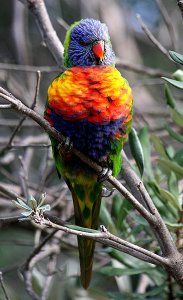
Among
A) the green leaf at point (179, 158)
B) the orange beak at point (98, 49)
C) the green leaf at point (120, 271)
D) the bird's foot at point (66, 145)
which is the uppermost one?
the orange beak at point (98, 49)

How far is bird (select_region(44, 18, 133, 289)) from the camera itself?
7.29 feet

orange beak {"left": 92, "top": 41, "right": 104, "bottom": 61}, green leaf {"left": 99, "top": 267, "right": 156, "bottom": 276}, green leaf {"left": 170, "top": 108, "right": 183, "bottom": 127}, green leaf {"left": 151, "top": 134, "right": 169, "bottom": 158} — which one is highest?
orange beak {"left": 92, "top": 41, "right": 104, "bottom": 61}

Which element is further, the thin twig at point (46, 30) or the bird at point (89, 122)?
the thin twig at point (46, 30)

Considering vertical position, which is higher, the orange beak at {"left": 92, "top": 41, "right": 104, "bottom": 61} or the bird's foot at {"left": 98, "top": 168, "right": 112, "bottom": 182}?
the orange beak at {"left": 92, "top": 41, "right": 104, "bottom": 61}

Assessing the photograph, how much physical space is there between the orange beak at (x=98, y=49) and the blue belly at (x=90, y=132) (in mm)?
384

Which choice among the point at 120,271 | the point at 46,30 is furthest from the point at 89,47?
the point at 120,271

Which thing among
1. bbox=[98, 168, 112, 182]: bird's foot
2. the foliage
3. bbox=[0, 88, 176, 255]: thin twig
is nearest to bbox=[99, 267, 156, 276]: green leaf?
the foliage

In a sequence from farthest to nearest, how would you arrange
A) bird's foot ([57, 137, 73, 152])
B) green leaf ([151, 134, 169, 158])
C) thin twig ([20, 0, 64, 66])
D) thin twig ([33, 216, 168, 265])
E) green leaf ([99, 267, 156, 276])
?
thin twig ([20, 0, 64, 66]), green leaf ([151, 134, 169, 158]), green leaf ([99, 267, 156, 276]), bird's foot ([57, 137, 73, 152]), thin twig ([33, 216, 168, 265])

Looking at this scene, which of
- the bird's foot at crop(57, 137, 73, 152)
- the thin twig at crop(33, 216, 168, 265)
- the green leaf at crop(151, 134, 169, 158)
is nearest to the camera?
the thin twig at crop(33, 216, 168, 265)

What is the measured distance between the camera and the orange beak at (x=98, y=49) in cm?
246

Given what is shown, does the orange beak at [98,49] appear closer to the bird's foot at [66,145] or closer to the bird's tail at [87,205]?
the bird's foot at [66,145]

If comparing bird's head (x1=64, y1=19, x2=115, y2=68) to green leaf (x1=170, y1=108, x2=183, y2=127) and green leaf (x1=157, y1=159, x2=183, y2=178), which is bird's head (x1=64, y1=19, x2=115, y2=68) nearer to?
green leaf (x1=170, y1=108, x2=183, y2=127)

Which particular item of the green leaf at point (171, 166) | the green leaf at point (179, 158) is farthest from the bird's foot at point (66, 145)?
the green leaf at point (179, 158)

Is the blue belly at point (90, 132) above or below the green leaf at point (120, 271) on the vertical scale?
above
